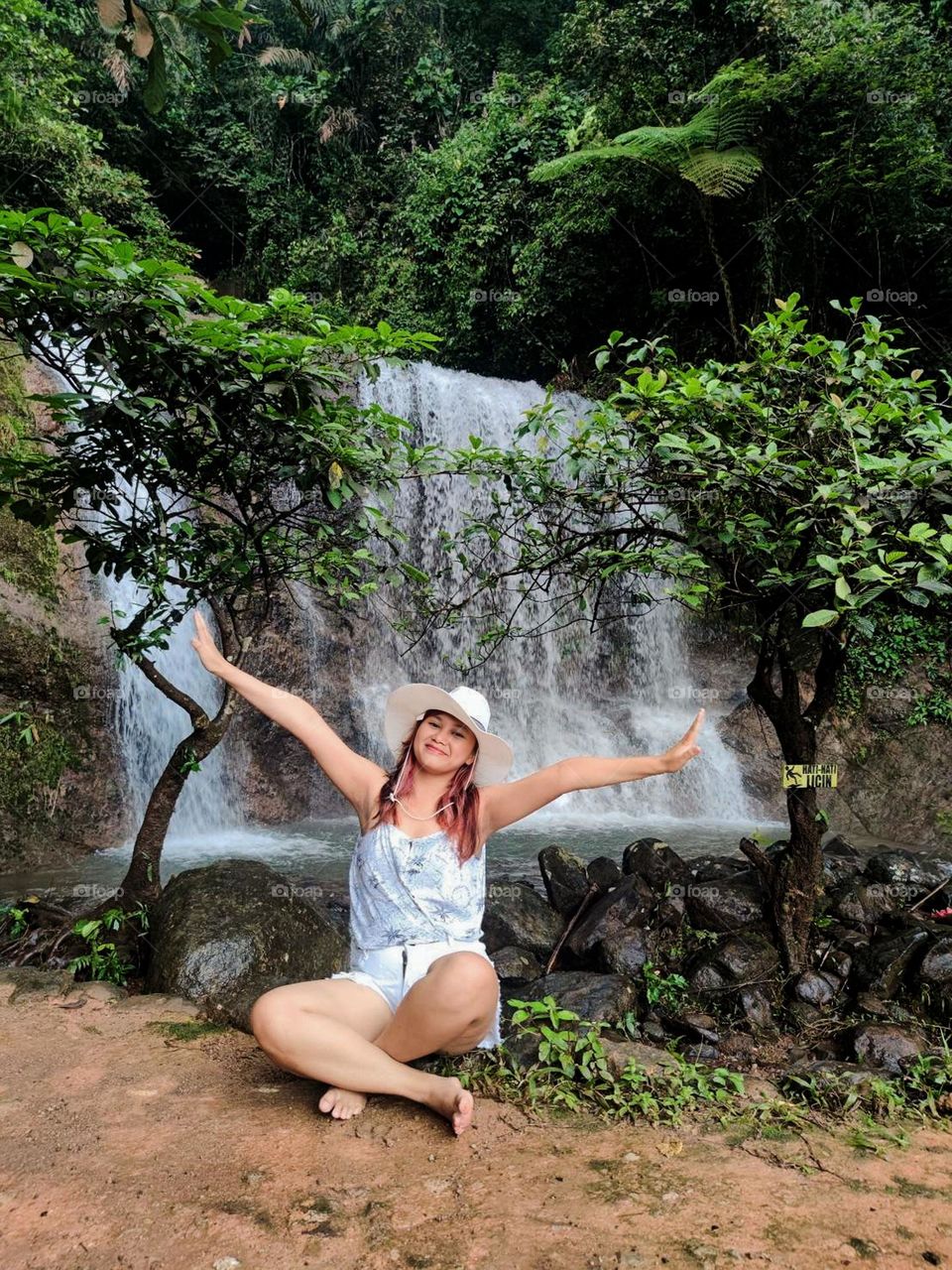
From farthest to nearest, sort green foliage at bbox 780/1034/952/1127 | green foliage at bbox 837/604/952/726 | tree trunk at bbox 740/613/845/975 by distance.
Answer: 1. green foliage at bbox 837/604/952/726
2. tree trunk at bbox 740/613/845/975
3. green foliage at bbox 780/1034/952/1127

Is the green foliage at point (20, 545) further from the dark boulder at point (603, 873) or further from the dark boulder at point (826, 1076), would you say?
the dark boulder at point (826, 1076)

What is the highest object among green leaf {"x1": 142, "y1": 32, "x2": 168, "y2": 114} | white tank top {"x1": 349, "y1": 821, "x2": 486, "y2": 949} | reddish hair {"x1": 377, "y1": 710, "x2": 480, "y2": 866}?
green leaf {"x1": 142, "y1": 32, "x2": 168, "y2": 114}

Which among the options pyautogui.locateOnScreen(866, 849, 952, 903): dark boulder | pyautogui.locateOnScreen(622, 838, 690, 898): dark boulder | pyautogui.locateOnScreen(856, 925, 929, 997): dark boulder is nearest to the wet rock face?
pyautogui.locateOnScreen(622, 838, 690, 898): dark boulder

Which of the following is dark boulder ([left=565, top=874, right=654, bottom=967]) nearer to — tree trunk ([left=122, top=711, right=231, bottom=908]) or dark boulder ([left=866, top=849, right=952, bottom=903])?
dark boulder ([left=866, top=849, right=952, bottom=903])

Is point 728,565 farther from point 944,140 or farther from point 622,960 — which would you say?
point 944,140

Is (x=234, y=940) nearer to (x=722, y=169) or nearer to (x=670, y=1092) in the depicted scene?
(x=670, y=1092)

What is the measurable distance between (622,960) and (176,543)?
3116 millimetres

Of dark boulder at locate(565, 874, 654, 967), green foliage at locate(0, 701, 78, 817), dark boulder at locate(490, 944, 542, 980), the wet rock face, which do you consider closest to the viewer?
the wet rock face

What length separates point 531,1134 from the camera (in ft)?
7.35

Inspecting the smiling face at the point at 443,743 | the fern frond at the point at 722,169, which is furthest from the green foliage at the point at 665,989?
the fern frond at the point at 722,169

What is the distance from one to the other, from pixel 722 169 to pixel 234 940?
1078cm

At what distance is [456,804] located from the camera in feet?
8.23

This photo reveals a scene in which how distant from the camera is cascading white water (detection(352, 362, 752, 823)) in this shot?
30.8 feet

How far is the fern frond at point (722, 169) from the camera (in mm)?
10500
